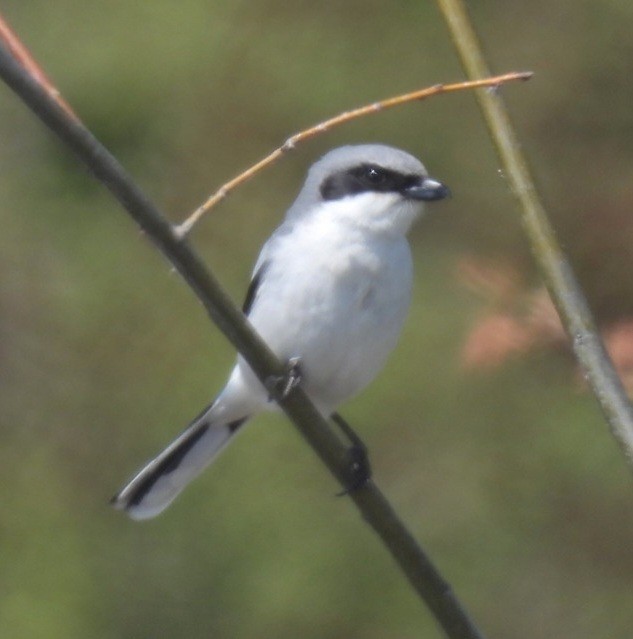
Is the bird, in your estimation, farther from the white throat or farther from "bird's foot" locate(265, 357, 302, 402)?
"bird's foot" locate(265, 357, 302, 402)

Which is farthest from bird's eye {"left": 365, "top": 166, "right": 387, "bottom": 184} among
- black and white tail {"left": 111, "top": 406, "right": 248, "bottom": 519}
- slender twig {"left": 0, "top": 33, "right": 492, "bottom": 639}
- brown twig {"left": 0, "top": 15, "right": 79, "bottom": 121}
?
brown twig {"left": 0, "top": 15, "right": 79, "bottom": 121}

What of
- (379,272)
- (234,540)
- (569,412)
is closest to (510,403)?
(569,412)

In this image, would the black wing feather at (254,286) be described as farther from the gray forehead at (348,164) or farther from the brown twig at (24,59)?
the brown twig at (24,59)

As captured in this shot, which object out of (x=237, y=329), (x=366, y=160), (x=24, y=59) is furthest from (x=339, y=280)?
(x=24, y=59)

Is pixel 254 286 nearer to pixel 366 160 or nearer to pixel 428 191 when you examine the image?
pixel 366 160

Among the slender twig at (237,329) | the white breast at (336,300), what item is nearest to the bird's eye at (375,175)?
the white breast at (336,300)
